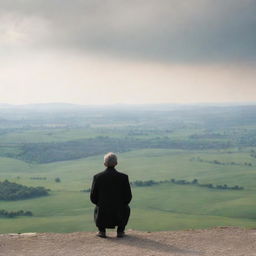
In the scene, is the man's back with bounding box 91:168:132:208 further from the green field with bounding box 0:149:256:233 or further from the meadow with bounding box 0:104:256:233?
the green field with bounding box 0:149:256:233

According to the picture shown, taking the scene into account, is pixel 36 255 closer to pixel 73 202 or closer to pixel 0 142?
pixel 73 202

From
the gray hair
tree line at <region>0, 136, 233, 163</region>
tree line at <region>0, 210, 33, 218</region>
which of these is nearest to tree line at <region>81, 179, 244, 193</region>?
tree line at <region>0, 210, 33, 218</region>

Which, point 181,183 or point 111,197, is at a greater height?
point 111,197

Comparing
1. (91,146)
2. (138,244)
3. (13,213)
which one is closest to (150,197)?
(13,213)

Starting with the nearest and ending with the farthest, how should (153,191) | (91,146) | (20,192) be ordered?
1. (20,192)
2. (153,191)
3. (91,146)

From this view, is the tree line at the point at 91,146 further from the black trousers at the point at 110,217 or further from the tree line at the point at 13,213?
the black trousers at the point at 110,217

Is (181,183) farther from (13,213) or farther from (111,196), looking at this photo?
(111,196)

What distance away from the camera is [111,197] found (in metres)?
10.3

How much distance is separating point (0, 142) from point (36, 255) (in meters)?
130

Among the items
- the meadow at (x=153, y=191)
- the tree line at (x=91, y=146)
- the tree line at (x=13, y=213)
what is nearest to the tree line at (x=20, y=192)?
the meadow at (x=153, y=191)

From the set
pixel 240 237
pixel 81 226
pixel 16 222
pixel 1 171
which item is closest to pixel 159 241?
pixel 240 237

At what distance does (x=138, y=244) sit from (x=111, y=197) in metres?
1.17

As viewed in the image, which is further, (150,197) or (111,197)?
(150,197)

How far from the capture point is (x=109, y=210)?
10.3 m
